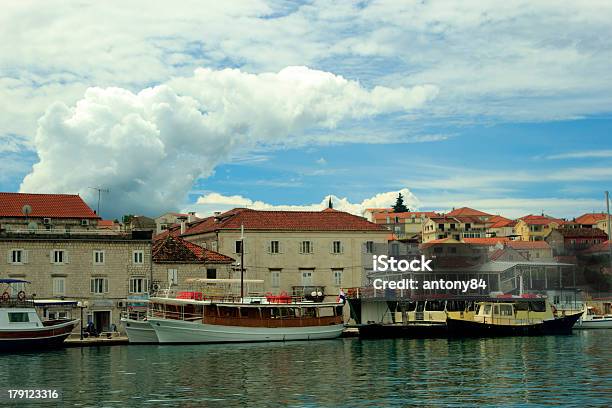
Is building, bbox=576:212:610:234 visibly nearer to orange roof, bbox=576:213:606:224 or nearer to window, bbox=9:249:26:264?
orange roof, bbox=576:213:606:224

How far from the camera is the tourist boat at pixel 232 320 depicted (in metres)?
63.8

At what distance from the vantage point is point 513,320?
74.1m

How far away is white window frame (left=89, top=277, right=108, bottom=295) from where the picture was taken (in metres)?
69.2

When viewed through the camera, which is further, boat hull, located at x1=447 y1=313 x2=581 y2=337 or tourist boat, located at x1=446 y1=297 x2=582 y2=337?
tourist boat, located at x1=446 y1=297 x2=582 y2=337

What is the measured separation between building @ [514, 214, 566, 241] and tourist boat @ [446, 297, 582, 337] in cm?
8281

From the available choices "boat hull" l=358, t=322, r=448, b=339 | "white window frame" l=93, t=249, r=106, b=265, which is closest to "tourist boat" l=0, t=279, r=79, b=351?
"white window frame" l=93, t=249, r=106, b=265

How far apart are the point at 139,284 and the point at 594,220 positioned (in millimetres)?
116429

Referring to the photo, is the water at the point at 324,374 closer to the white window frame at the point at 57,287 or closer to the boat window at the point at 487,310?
the white window frame at the point at 57,287

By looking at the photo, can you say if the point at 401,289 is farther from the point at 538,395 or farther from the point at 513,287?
the point at 538,395

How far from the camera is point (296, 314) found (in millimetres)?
69000

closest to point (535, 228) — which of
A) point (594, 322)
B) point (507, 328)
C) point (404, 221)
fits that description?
point (404, 221)

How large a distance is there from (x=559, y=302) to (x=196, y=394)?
7515 centimetres

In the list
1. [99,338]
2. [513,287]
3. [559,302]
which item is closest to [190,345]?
[99,338]

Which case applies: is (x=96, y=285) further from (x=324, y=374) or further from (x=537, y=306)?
(x=537, y=306)
